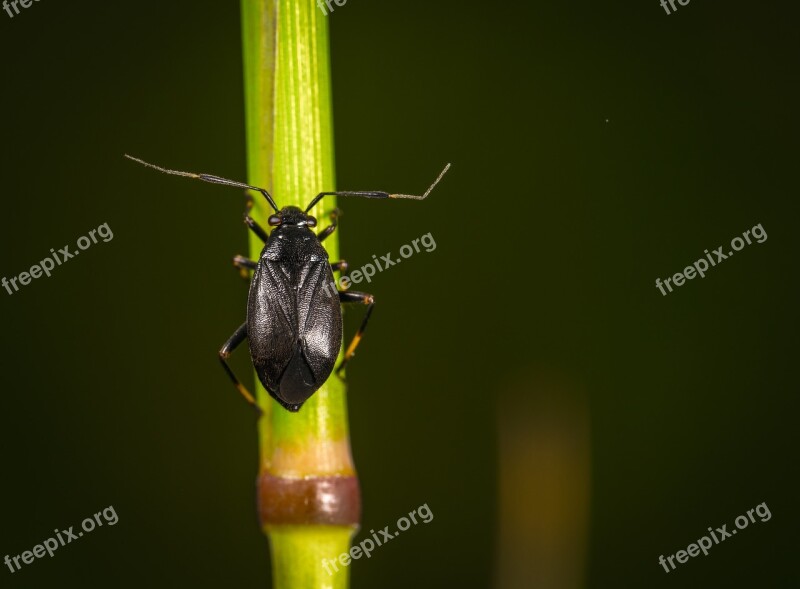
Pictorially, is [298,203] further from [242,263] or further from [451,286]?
[451,286]

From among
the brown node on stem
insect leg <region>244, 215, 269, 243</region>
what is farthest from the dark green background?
the brown node on stem

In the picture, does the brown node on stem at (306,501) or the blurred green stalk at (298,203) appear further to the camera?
the brown node on stem at (306,501)

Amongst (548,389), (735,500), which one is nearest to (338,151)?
(548,389)

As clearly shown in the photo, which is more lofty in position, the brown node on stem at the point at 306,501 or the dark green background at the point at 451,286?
the dark green background at the point at 451,286

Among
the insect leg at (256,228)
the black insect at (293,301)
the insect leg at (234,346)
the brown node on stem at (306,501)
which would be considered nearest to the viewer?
the brown node on stem at (306,501)

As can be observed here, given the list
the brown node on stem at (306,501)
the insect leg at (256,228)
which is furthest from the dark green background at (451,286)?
the brown node on stem at (306,501)

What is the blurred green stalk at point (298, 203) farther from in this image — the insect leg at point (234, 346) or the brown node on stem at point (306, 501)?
the insect leg at point (234, 346)

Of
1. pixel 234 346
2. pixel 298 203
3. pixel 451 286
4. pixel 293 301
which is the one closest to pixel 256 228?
pixel 293 301

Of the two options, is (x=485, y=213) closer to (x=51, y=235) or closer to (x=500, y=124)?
(x=500, y=124)
